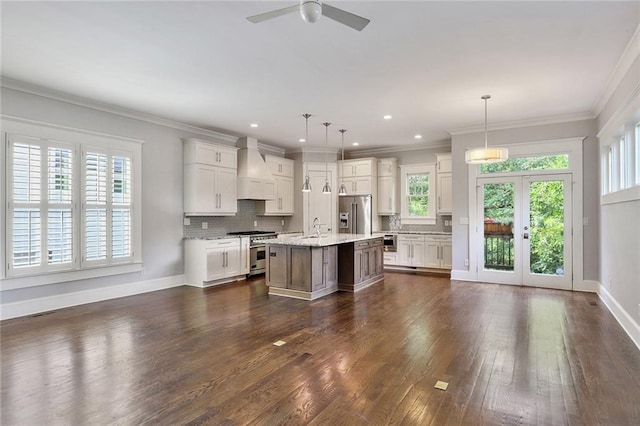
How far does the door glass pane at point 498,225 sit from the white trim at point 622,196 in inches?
54.1

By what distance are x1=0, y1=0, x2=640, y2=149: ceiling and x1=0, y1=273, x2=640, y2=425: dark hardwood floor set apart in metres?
2.93

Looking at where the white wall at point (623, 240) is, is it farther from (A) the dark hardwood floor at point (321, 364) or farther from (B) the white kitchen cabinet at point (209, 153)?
(B) the white kitchen cabinet at point (209, 153)

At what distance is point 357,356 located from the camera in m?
3.28

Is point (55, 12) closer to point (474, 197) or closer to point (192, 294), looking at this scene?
point (192, 294)

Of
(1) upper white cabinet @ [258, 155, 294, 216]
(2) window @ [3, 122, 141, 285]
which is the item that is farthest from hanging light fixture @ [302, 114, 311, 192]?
(2) window @ [3, 122, 141, 285]

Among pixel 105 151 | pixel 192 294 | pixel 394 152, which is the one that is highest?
pixel 394 152

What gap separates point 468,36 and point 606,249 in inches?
156

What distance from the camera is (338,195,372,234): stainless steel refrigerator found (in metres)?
8.62

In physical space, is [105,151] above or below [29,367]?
above

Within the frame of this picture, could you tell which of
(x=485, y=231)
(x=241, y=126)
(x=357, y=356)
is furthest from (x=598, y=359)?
(x=241, y=126)

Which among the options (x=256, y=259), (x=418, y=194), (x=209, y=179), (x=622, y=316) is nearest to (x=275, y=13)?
(x=209, y=179)

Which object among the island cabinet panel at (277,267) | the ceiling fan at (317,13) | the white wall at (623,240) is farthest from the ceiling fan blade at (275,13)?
the island cabinet panel at (277,267)

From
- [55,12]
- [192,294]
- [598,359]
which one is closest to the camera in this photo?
[55,12]

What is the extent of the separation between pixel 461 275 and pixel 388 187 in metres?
2.73
